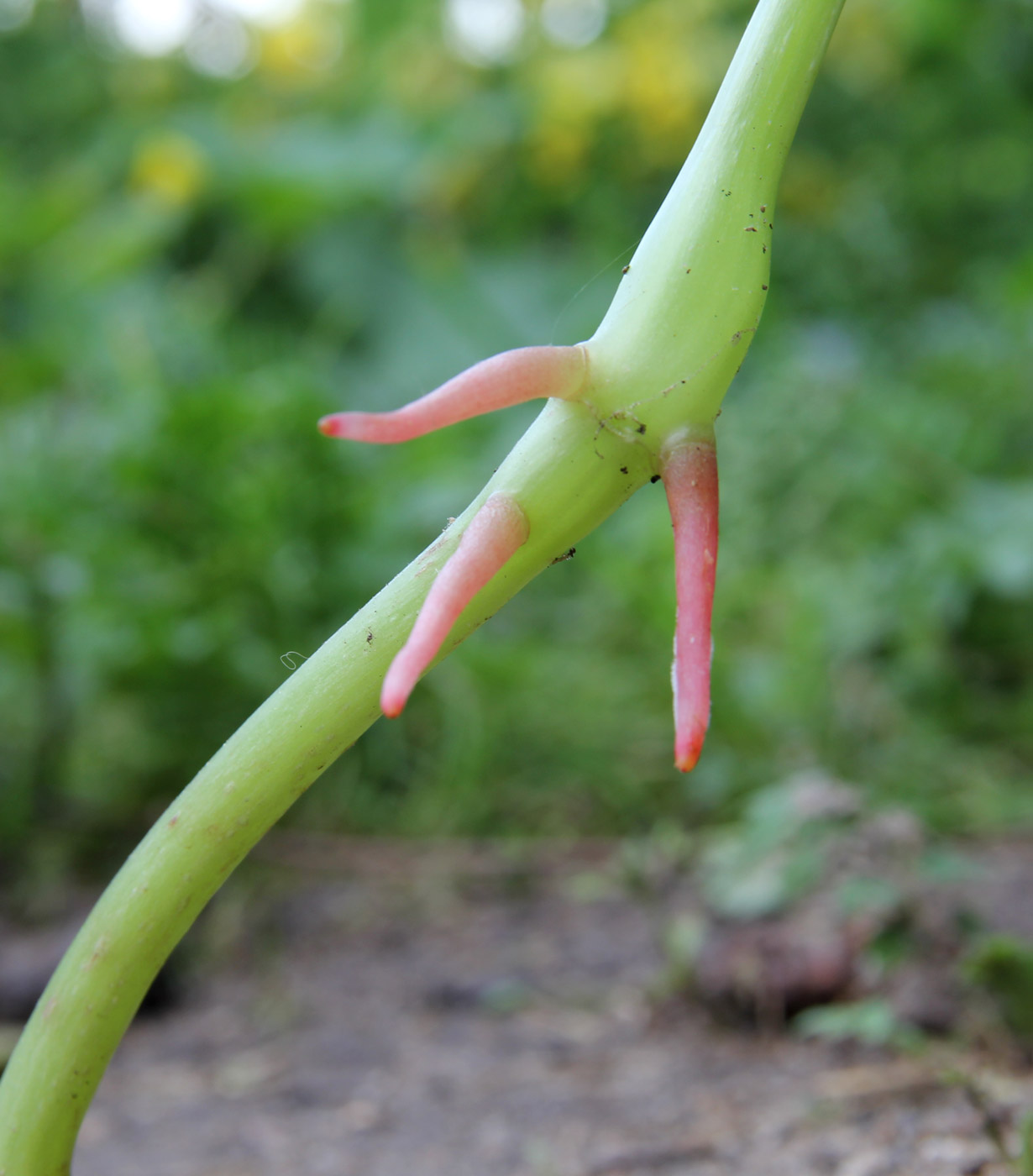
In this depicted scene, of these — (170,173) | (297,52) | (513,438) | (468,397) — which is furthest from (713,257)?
(297,52)

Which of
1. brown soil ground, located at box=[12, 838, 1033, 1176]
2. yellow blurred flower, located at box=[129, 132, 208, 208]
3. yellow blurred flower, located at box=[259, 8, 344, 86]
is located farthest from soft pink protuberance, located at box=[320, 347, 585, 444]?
yellow blurred flower, located at box=[259, 8, 344, 86]

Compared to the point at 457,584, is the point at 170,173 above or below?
above

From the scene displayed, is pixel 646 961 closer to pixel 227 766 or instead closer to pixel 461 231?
pixel 227 766

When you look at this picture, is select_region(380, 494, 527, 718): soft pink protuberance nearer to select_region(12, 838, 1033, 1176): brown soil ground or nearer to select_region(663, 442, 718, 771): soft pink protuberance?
select_region(663, 442, 718, 771): soft pink protuberance

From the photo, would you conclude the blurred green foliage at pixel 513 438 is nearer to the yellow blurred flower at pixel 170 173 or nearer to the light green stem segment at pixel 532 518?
the yellow blurred flower at pixel 170 173

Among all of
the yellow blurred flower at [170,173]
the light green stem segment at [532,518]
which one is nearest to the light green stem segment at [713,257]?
the light green stem segment at [532,518]

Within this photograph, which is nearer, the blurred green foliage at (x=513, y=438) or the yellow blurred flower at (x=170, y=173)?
the blurred green foliage at (x=513, y=438)

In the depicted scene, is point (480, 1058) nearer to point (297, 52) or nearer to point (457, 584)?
point (457, 584)
